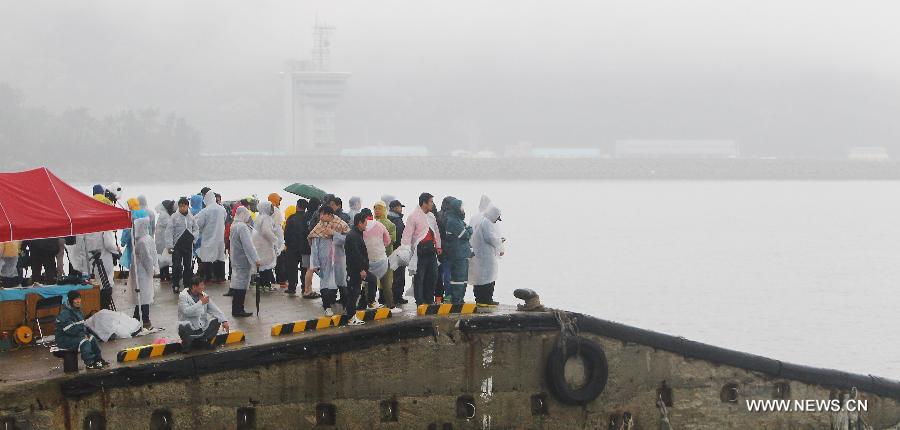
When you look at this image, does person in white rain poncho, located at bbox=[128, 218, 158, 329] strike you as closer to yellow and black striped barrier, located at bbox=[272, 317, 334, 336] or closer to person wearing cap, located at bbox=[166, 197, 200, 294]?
yellow and black striped barrier, located at bbox=[272, 317, 334, 336]

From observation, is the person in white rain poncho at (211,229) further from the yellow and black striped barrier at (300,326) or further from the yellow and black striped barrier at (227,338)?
the yellow and black striped barrier at (227,338)

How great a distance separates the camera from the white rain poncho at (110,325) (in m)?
10.9

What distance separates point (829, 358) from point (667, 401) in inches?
798

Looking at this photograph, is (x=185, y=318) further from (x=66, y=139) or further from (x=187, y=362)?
(x=66, y=139)

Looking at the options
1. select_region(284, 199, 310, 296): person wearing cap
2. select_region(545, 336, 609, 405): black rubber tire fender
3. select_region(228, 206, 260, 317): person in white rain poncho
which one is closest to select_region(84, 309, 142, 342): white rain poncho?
select_region(228, 206, 260, 317): person in white rain poncho

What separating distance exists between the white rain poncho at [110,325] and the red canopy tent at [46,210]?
3.31 feet

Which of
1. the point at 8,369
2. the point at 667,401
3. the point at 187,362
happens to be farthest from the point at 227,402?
the point at 667,401

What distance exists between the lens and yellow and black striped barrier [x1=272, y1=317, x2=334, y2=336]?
1066 cm

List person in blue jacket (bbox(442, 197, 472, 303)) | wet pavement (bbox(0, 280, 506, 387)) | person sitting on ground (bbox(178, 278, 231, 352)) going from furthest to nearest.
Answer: person in blue jacket (bbox(442, 197, 472, 303)) < person sitting on ground (bbox(178, 278, 231, 352)) < wet pavement (bbox(0, 280, 506, 387))

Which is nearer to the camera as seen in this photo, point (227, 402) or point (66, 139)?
point (227, 402)

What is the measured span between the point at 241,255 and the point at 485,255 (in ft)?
10.6

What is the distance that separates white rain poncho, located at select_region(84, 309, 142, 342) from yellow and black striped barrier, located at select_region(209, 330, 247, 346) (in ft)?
5.38

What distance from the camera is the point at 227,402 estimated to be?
32.4ft

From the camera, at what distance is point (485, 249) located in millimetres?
13000
